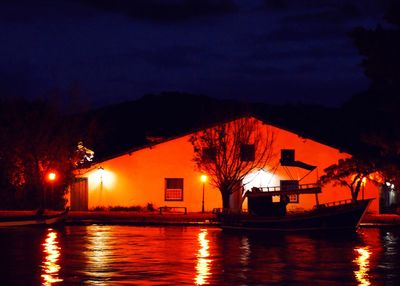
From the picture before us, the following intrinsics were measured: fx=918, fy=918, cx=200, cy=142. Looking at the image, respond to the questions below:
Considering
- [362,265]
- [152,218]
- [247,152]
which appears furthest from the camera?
[247,152]

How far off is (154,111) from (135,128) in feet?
87.0

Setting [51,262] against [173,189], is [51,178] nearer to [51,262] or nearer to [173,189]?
[173,189]

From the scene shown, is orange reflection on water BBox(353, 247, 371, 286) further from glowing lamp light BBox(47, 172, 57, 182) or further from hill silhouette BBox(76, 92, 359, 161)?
glowing lamp light BBox(47, 172, 57, 182)

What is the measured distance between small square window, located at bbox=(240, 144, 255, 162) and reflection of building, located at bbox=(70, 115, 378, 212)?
5.5 inches

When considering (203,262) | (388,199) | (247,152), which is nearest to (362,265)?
(203,262)

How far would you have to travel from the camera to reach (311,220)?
4500 cm

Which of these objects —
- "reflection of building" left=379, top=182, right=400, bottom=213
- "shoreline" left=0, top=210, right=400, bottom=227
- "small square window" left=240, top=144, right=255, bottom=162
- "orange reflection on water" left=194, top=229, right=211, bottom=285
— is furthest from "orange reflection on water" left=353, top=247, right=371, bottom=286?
"reflection of building" left=379, top=182, right=400, bottom=213

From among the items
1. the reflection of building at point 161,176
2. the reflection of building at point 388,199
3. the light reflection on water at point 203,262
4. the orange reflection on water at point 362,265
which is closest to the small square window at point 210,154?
the reflection of building at point 161,176

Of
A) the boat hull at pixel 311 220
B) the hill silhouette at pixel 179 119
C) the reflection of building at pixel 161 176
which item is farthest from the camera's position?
the hill silhouette at pixel 179 119

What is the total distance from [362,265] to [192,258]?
551 centimetres

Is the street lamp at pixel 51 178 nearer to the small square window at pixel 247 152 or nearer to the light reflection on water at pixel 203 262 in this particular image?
the small square window at pixel 247 152

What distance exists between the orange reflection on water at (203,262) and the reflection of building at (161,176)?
1688 cm

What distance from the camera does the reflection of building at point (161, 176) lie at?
5716 centimetres

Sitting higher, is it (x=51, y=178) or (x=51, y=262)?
(x=51, y=178)
